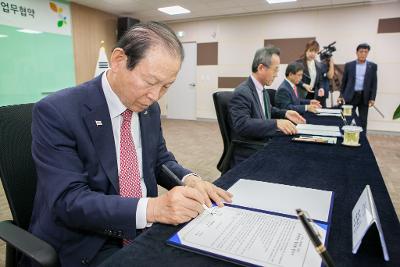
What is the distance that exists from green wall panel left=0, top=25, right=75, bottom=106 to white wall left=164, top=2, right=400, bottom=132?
324 cm

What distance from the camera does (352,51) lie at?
619cm

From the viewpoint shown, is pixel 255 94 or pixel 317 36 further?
pixel 317 36

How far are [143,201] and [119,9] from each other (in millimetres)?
6830

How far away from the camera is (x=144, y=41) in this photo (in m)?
0.88

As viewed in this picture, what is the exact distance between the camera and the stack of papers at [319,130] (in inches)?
77.6

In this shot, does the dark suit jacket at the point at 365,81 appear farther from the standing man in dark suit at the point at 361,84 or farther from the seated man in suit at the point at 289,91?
the seated man in suit at the point at 289,91

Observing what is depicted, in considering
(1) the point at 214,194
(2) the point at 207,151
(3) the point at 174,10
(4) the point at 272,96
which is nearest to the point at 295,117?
(4) the point at 272,96

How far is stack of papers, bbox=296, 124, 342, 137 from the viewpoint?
1972mm

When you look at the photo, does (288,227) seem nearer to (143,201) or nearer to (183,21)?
(143,201)

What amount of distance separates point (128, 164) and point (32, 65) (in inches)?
211

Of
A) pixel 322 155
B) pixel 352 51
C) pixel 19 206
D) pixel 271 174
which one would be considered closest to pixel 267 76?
pixel 322 155

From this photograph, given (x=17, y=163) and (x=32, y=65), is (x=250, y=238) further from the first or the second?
(x=32, y=65)

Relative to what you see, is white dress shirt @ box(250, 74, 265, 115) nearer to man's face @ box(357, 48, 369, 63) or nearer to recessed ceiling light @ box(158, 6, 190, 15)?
man's face @ box(357, 48, 369, 63)

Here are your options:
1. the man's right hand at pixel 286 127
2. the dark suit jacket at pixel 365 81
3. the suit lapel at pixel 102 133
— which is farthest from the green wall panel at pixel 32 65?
the dark suit jacket at pixel 365 81
